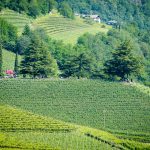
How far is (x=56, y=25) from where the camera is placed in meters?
83.8

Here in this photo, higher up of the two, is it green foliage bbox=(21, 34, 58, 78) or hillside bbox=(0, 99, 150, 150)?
green foliage bbox=(21, 34, 58, 78)

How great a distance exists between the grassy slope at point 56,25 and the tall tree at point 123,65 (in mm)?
16894

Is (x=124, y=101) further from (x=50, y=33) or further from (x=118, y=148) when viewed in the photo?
(x=50, y=33)

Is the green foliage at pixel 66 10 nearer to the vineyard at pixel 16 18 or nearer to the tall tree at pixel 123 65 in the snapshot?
the vineyard at pixel 16 18

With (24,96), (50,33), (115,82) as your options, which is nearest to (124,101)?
(115,82)

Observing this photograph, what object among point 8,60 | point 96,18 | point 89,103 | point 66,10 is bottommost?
point 89,103

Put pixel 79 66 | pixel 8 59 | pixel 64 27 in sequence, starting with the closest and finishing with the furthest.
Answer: pixel 79 66 → pixel 8 59 → pixel 64 27

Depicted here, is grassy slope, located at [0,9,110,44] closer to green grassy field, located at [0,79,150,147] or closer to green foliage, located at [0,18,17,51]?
green foliage, located at [0,18,17,51]

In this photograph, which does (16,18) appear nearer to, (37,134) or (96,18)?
(96,18)

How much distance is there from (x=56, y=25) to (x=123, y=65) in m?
21.7

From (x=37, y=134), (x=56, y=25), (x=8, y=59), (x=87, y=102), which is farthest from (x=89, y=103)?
(x=56, y=25)

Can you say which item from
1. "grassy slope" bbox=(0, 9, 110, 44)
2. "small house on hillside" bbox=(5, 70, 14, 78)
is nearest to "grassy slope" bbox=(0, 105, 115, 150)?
"small house on hillside" bbox=(5, 70, 14, 78)

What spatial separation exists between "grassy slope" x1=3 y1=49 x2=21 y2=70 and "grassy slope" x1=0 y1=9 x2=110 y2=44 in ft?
24.3

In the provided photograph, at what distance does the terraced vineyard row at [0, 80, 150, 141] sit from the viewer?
56875 millimetres
